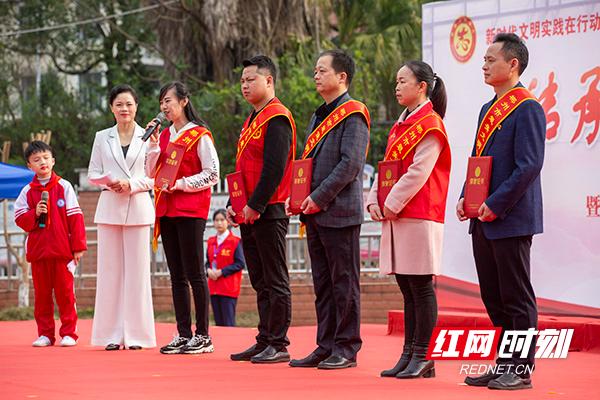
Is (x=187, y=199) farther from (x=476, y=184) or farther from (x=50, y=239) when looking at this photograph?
(x=476, y=184)

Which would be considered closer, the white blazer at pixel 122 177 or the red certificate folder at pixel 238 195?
the red certificate folder at pixel 238 195

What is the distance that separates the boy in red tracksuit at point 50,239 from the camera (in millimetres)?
8070

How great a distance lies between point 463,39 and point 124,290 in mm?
3204

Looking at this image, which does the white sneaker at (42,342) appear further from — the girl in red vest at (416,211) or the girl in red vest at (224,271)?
the girl in red vest at (416,211)

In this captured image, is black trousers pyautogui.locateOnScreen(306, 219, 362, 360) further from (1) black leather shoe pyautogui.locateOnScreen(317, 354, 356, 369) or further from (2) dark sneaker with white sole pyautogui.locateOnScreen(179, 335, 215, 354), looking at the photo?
(2) dark sneaker with white sole pyautogui.locateOnScreen(179, 335, 215, 354)

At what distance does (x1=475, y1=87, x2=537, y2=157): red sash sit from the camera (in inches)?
211

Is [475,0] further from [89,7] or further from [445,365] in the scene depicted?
[89,7]

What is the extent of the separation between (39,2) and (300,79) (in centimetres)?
697

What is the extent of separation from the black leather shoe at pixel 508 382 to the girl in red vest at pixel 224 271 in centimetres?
547

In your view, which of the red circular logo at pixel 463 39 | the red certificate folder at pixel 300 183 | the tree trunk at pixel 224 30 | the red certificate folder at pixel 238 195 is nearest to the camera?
the red certificate folder at pixel 300 183

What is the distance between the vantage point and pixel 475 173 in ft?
17.8

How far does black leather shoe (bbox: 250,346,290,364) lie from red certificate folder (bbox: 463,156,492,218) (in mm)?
1607

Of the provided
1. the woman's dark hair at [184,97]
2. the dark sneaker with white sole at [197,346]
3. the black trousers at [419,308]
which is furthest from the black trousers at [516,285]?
the woman's dark hair at [184,97]

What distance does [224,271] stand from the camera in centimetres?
1054
